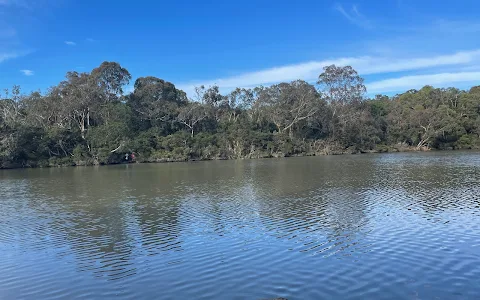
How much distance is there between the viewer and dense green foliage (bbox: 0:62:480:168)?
54031mm

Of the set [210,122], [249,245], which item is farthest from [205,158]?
[249,245]

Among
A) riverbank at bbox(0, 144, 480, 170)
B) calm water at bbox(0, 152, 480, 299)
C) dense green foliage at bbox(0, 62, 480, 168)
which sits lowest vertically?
calm water at bbox(0, 152, 480, 299)

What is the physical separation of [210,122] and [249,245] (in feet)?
186

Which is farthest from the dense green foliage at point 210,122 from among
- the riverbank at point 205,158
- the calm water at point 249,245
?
the calm water at point 249,245

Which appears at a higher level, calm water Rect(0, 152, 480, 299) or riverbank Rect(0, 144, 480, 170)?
riverbank Rect(0, 144, 480, 170)

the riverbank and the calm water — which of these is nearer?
the calm water

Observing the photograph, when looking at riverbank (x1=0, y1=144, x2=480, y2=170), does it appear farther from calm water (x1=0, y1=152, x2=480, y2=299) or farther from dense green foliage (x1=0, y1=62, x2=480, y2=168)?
calm water (x1=0, y1=152, x2=480, y2=299)

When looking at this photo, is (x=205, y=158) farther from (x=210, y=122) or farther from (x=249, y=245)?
(x=249, y=245)

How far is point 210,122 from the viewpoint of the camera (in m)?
67.6

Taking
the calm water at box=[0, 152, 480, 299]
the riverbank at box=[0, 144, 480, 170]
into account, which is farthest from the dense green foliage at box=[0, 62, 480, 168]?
the calm water at box=[0, 152, 480, 299]

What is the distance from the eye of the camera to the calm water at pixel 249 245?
8.40m

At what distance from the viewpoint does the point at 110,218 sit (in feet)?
53.3

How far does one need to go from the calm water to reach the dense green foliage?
33.7 meters

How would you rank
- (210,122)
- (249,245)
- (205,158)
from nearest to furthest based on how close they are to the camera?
(249,245)
(205,158)
(210,122)
